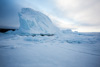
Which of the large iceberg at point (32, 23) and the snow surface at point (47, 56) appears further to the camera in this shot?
the large iceberg at point (32, 23)

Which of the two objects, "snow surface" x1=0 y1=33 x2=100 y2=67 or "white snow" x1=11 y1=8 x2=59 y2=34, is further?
"white snow" x1=11 y1=8 x2=59 y2=34

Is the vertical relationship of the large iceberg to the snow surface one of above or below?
above

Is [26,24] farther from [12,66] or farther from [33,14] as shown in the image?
[12,66]

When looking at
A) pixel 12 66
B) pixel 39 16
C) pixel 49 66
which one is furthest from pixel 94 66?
pixel 39 16

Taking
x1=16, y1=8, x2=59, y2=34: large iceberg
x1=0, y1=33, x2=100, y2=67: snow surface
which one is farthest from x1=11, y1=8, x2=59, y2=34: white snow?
x1=0, y1=33, x2=100, y2=67: snow surface

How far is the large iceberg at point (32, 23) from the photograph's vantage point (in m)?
11.6

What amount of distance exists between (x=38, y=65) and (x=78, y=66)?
97 centimetres

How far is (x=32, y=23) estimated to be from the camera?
12430 mm

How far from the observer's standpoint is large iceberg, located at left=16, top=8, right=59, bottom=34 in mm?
11648

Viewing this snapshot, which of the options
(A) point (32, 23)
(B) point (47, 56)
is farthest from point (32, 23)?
(B) point (47, 56)

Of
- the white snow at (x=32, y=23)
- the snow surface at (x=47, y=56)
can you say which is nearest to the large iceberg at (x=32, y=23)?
the white snow at (x=32, y=23)

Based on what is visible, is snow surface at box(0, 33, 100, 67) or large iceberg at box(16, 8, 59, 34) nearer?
snow surface at box(0, 33, 100, 67)

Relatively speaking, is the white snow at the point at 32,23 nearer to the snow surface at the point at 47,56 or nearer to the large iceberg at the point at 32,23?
the large iceberg at the point at 32,23

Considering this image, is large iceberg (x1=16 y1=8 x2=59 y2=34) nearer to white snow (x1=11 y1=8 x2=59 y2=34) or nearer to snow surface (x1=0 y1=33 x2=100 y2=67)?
white snow (x1=11 y1=8 x2=59 y2=34)
